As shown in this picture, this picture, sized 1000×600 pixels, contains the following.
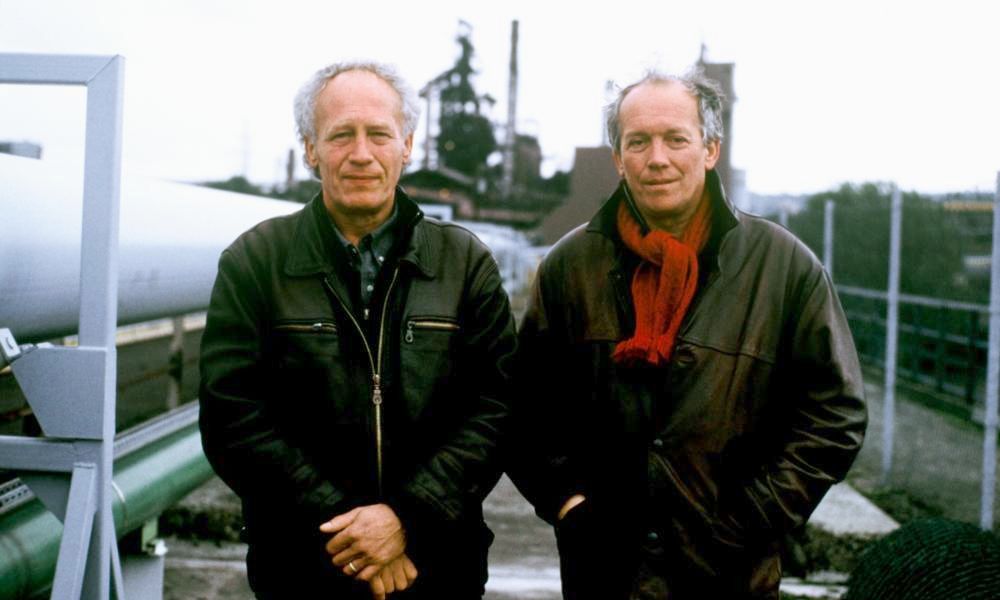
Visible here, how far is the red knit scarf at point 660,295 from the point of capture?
2.01 m

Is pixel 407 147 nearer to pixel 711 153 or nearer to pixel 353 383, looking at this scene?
pixel 353 383

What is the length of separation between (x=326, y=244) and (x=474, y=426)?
502 millimetres

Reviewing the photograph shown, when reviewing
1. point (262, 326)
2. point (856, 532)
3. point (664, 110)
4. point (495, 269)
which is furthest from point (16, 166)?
point (856, 532)

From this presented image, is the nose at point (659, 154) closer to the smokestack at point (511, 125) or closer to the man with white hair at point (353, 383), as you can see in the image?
the man with white hair at point (353, 383)

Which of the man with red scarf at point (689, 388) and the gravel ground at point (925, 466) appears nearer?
the man with red scarf at point (689, 388)

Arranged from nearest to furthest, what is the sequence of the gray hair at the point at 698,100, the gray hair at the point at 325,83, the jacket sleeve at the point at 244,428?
the jacket sleeve at the point at 244,428
the gray hair at the point at 325,83
the gray hair at the point at 698,100

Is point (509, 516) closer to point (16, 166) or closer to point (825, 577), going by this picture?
point (825, 577)

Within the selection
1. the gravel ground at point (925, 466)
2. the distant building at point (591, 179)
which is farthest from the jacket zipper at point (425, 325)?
the gravel ground at point (925, 466)

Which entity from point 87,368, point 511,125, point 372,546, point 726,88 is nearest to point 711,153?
point 372,546

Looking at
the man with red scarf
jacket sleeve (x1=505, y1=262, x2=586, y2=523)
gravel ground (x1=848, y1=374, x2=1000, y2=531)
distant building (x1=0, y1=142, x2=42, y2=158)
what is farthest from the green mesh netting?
distant building (x1=0, y1=142, x2=42, y2=158)

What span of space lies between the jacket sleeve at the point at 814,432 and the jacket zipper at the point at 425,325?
2.42 feet

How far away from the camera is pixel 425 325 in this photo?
6.38 feet

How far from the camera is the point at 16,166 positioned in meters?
2.38

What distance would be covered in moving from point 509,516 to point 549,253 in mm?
3332
